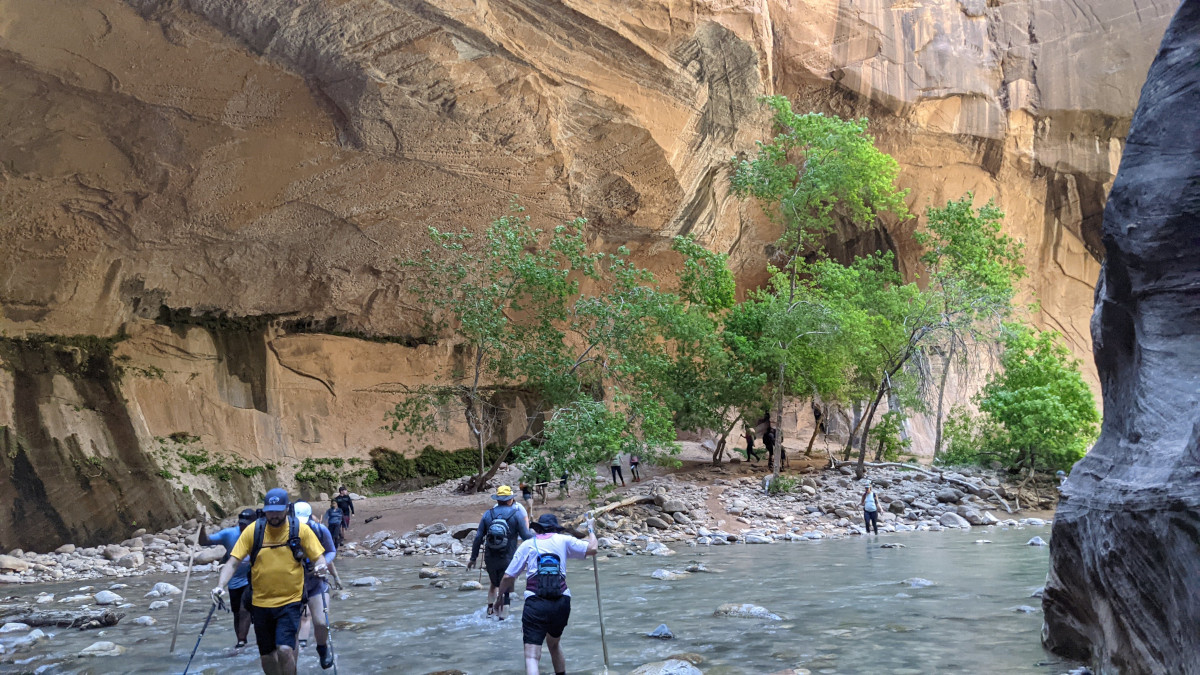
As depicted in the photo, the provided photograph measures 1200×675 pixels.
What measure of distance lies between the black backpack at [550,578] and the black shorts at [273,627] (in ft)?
5.34

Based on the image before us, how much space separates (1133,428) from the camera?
5008 millimetres

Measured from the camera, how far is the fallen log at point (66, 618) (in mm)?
8977

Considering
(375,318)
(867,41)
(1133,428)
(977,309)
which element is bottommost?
(1133,428)

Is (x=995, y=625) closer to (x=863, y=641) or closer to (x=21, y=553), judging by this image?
(x=863, y=641)

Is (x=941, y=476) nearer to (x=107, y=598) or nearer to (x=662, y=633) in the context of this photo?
(x=662, y=633)

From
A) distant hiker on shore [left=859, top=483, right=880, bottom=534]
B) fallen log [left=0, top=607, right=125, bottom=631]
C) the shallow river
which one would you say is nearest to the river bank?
distant hiker on shore [left=859, top=483, right=880, bottom=534]

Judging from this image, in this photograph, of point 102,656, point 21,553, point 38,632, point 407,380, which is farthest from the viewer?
point 407,380

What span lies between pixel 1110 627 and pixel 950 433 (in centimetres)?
2272

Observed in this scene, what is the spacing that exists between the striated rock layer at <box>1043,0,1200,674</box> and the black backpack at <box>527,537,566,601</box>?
11.0 feet

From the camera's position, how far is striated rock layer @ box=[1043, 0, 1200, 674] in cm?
407

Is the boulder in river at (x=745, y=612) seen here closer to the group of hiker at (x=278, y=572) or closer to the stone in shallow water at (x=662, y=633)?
the stone in shallow water at (x=662, y=633)

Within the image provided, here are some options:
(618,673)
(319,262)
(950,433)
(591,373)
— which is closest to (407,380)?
(319,262)

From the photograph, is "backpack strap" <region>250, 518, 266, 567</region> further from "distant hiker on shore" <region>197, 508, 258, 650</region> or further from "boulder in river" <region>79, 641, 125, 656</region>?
"boulder in river" <region>79, 641, 125, 656</region>

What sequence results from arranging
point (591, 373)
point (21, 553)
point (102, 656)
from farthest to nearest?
point (591, 373)
point (21, 553)
point (102, 656)
